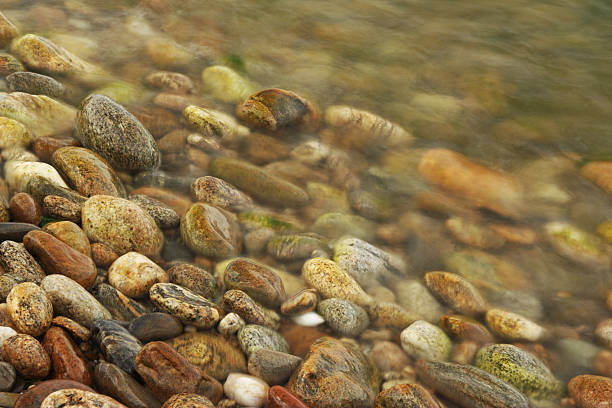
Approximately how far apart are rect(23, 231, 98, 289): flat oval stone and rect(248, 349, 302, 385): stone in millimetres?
1039

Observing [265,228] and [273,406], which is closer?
[273,406]

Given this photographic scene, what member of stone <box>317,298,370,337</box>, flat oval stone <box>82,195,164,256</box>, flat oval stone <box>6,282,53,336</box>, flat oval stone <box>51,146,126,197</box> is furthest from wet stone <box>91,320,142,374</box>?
flat oval stone <box>51,146,126,197</box>

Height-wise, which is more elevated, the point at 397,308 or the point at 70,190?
the point at 70,190

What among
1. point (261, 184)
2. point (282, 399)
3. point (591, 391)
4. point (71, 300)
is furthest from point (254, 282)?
point (591, 391)

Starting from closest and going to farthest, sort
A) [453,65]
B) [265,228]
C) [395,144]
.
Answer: [265,228], [395,144], [453,65]

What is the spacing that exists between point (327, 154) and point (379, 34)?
3567mm

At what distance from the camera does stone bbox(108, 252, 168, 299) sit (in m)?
2.80

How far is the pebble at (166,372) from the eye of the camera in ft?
7.18

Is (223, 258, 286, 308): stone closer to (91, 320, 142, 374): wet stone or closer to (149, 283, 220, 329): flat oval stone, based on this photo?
(149, 283, 220, 329): flat oval stone

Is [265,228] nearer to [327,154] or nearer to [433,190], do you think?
[327,154]

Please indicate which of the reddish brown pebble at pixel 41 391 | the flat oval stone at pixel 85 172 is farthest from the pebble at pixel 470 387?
the flat oval stone at pixel 85 172

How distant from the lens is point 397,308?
130 inches

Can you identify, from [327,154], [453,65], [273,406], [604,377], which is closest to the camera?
[273,406]

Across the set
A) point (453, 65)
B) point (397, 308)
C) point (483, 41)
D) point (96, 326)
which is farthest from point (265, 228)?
point (483, 41)
